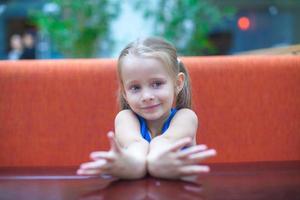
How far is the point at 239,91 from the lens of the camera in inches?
72.5

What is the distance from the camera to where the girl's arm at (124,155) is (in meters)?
1.09

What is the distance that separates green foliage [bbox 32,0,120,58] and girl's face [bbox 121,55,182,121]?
2.80 meters

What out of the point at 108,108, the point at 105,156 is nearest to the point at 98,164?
the point at 105,156

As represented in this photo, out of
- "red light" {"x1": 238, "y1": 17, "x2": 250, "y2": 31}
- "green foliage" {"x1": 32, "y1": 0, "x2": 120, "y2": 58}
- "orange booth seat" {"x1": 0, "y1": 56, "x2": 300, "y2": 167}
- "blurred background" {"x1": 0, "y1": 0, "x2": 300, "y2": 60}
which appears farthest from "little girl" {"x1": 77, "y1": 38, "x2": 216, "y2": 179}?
"red light" {"x1": 238, "y1": 17, "x2": 250, "y2": 31}

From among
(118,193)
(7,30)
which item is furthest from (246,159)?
(7,30)

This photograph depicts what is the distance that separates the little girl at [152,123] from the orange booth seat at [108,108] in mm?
334

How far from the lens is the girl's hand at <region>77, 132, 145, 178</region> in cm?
108

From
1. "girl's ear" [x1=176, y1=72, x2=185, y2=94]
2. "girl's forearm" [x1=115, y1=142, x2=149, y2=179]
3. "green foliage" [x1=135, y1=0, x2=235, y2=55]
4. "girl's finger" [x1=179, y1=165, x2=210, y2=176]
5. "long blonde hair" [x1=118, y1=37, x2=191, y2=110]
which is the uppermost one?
"green foliage" [x1=135, y1=0, x2=235, y2=55]

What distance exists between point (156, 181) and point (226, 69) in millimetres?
774

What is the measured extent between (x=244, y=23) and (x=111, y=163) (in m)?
6.64

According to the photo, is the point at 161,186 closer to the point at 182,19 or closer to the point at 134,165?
the point at 134,165

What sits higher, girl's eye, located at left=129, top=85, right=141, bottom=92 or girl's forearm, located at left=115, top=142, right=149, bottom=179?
girl's eye, located at left=129, top=85, right=141, bottom=92

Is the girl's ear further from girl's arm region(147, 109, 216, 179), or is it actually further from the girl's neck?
girl's arm region(147, 109, 216, 179)

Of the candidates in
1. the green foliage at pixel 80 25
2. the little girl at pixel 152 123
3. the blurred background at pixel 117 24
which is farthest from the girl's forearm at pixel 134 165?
the green foliage at pixel 80 25
